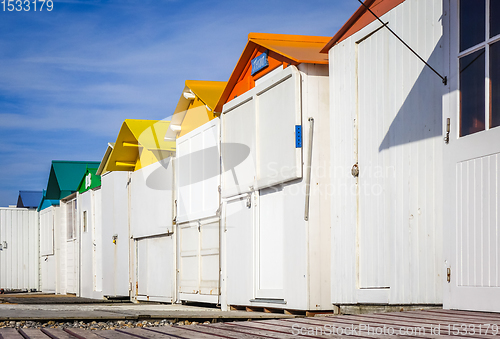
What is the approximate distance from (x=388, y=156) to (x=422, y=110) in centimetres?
65

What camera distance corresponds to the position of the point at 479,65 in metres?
4.71

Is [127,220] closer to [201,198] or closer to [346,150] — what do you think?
[201,198]

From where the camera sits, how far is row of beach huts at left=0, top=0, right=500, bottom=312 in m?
4.76

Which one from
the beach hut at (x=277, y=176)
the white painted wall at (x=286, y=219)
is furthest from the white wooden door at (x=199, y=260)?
the white painted wall at (x=286, y=219)

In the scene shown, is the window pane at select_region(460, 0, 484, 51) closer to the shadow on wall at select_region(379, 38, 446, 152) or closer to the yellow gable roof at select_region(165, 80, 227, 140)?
the shadow on wall at select_region(379, 38, 446, 152)

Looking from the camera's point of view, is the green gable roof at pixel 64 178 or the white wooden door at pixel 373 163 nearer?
the white wooden door at pixel 373 163

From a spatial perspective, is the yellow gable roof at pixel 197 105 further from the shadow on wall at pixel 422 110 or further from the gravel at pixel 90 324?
the shadow on wall at pixel 422 110

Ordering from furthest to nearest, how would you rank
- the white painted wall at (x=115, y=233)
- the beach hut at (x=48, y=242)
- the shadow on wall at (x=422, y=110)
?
1. the beach hut at (x=48, y=242)
2. the white painted wall at (x=115, y=233)
3. the shadow on wall at (x=422, y=110)

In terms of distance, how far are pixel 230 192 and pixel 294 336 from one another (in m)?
6.16

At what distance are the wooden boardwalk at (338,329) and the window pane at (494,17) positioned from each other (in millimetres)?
2096

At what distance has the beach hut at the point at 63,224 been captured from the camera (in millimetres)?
21047

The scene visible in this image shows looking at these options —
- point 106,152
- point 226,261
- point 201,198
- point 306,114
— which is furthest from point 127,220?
point 306,114

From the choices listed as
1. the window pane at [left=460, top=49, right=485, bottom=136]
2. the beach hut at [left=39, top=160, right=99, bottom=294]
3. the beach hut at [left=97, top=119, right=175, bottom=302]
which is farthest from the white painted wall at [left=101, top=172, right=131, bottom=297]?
the window pane at [left=460, top=49, right=485, bottom=136]

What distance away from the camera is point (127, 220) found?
48.9 feet
